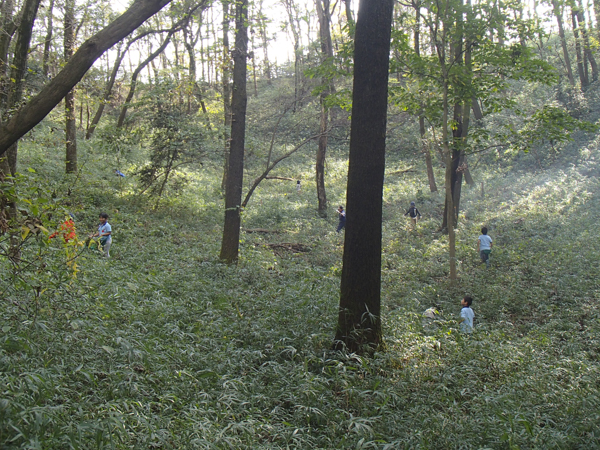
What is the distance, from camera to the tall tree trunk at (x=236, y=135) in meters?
Answer: 10.4

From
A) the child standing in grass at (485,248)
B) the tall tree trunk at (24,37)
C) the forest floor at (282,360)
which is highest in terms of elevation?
the tall tree trunk at (24,37)

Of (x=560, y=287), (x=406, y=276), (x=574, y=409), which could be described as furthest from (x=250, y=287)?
(x=560, y=287)

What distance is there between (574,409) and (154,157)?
48.9ft

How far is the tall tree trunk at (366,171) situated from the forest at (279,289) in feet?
0.08

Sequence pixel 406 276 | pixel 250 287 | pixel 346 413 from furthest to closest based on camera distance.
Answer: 1. pixel 406 276
2. pixel 250 287
3. pixel 346 413

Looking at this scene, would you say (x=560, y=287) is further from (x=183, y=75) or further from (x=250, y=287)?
(x=183, y=75)

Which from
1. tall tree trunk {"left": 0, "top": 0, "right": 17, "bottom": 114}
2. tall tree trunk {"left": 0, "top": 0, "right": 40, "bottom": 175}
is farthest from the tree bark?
tall tree trunk {"left": 0, "top": 0, "right": 17, "bottom": 114}

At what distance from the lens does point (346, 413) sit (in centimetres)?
390

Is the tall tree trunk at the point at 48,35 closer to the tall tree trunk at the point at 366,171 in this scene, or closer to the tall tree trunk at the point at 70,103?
the tall tree trunk at the point at 70,103

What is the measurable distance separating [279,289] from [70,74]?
547cm

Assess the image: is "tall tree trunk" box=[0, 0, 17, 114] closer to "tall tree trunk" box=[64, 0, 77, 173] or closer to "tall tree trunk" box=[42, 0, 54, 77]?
"tall tree trunk" box=[42, 0, 54, 77]

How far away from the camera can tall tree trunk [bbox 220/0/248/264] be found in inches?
408

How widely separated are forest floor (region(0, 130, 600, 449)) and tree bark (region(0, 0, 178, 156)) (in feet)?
3.23

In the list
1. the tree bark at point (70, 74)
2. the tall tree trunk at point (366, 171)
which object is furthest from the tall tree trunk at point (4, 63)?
the tall tree trunk at point (366, 171)
